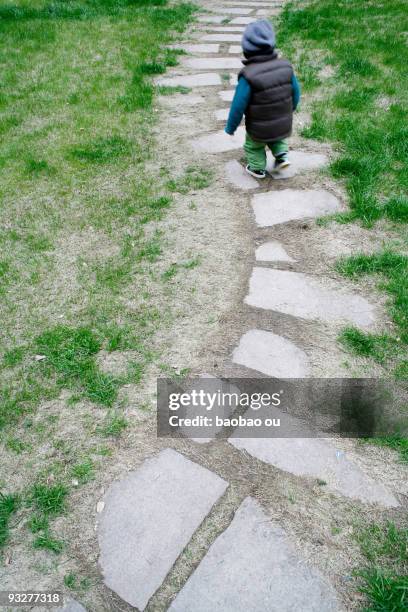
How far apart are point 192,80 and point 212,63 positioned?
0.67m

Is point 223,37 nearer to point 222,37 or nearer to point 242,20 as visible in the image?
point 222,37

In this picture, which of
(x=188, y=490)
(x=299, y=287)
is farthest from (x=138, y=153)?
(x=188, y=490)

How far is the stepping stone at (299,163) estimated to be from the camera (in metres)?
3.89

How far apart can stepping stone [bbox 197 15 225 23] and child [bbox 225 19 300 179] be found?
4911 mm

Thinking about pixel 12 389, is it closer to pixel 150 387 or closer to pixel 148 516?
pixel 150 387

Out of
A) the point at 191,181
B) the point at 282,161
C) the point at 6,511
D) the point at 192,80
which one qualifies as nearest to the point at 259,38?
the point at 282,161

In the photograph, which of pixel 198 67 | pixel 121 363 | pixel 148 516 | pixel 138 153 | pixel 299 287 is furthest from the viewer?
pixel 198 67

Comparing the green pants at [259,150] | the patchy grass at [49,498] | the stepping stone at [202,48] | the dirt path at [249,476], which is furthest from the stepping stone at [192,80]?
the patchy grass at [49,498]

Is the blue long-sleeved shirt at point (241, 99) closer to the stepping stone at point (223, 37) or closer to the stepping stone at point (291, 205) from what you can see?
the stepping stone at point (291, 205)

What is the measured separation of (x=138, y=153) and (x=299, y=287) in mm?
2216

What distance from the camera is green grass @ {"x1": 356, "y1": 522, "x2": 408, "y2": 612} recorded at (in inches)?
62.1

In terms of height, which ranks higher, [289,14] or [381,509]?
[289,14]

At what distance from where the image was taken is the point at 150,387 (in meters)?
2.32

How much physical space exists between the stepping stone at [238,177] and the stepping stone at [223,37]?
3713mm
